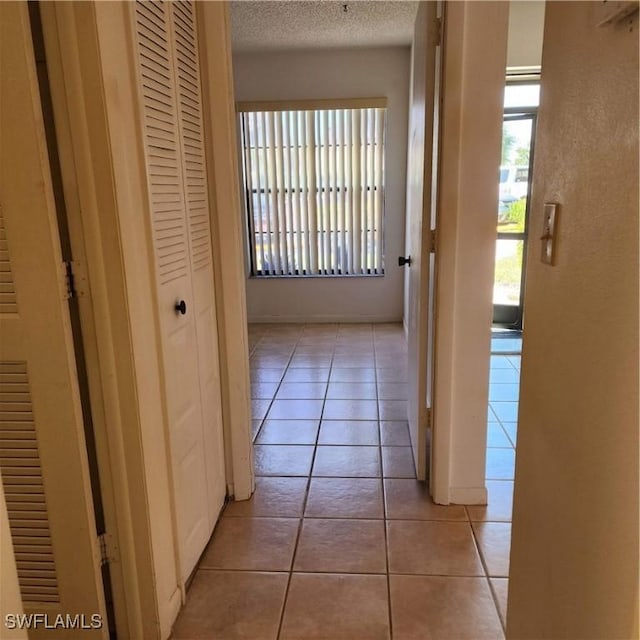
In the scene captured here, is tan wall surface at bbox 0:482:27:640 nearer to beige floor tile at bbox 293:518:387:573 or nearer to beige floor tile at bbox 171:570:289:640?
beige floor tile at bbox 171:570:289:640

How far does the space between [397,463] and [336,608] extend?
99 centimetres

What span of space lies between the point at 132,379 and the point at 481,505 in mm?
1574

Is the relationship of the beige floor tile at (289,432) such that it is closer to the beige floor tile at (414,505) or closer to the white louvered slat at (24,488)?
the beige floor tile at (414,505)

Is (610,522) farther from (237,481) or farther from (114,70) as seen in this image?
(237,481)

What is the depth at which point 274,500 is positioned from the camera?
228 cm

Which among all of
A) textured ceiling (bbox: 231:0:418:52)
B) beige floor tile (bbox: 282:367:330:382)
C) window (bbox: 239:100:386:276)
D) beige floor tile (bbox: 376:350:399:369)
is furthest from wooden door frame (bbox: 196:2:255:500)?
window (bbox: 239:100:386:276)

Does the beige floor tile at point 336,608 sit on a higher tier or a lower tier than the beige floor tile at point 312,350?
higher

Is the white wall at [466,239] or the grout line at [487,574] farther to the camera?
the white wall at [466,239]

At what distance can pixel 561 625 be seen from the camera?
921 mm

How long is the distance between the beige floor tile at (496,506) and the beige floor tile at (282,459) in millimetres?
781

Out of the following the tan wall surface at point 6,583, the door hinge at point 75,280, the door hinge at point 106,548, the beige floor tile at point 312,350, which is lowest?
the beige floor tile at point 312,350

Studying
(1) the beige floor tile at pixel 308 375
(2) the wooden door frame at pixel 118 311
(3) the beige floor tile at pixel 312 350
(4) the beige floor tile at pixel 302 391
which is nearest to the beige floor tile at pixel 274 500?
(2) the wooden door frame at pixel 118 311

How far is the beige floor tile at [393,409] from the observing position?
3119 mm

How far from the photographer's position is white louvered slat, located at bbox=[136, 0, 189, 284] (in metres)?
1.44
